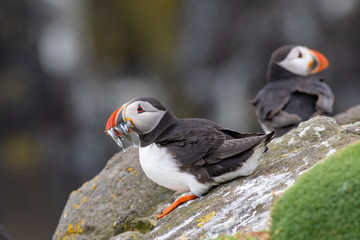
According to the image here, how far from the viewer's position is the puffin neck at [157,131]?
4.48 m

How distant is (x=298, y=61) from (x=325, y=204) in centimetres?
501

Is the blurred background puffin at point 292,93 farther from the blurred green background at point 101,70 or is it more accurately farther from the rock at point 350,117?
the blurred green background at point 101,70

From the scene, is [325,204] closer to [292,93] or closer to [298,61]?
[292,93]

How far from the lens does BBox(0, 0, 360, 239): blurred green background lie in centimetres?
1518

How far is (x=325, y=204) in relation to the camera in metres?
2.52

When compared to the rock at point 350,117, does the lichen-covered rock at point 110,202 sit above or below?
above

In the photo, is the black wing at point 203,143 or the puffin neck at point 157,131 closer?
the black wing at point 203,143

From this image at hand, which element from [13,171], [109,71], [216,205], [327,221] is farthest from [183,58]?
[327,221]

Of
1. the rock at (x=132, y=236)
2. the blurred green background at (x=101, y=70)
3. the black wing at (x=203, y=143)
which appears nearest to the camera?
the black wing at (x=203, y=143)

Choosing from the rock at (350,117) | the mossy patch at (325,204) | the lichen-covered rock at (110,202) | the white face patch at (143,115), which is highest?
the white face patch at (143,115)

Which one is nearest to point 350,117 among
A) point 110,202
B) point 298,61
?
point 298,61

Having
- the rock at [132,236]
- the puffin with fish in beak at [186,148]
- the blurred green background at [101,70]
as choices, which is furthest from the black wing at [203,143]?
the blurred green background at [101,70]

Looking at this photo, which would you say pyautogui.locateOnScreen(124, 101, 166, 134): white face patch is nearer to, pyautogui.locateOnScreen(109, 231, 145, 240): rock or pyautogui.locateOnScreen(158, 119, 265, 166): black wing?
pyautogui.locateOnScreen(158, 119, 265, 166): black wing

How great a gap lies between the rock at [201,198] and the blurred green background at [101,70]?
9.68m
